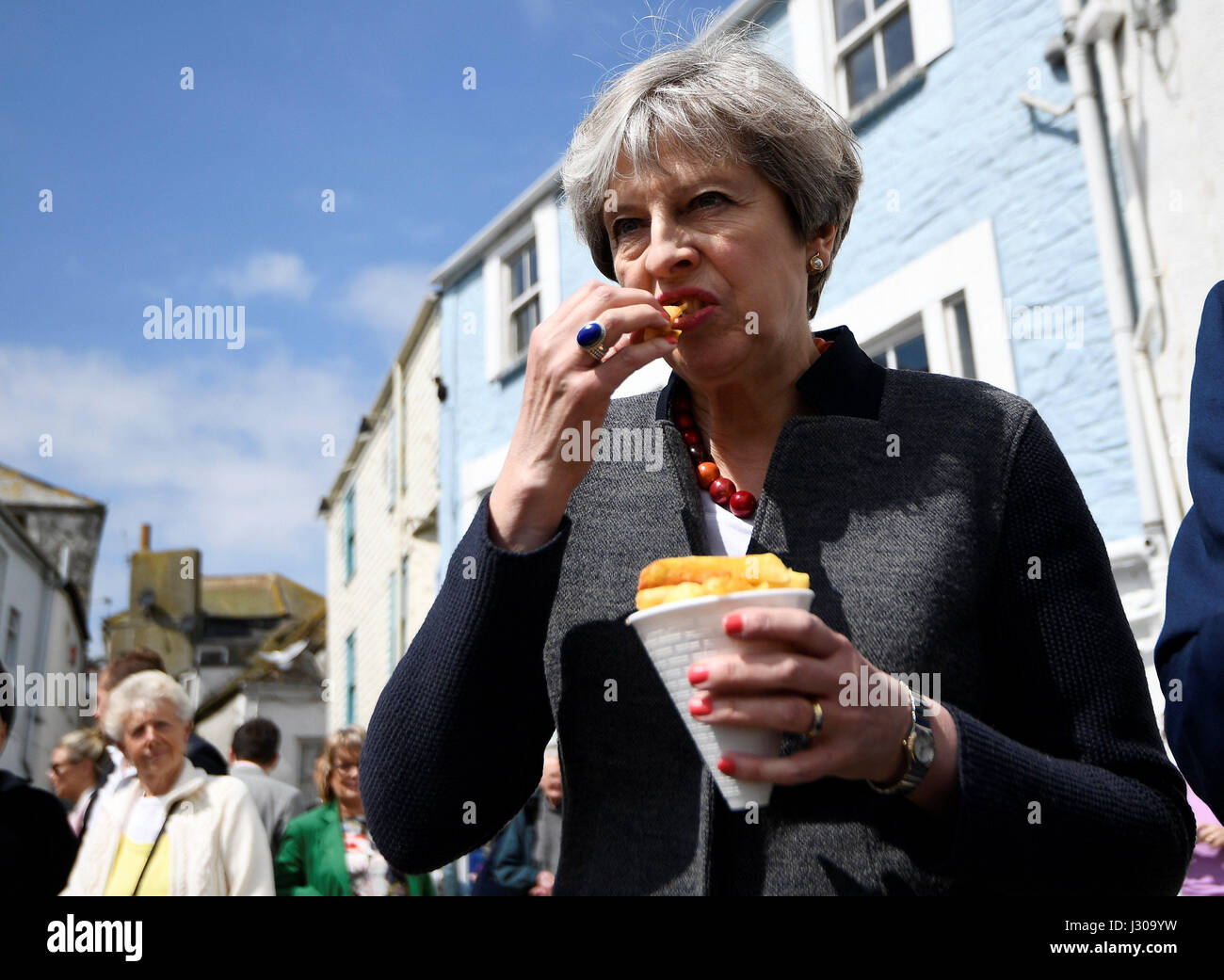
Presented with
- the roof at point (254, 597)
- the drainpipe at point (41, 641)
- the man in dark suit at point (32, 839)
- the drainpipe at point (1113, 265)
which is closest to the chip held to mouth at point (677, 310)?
the man in dark suit at point (32, 839)

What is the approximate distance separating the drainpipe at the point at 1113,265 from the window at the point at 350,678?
14847 millimetres

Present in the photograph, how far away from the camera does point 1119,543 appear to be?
631 centimetres

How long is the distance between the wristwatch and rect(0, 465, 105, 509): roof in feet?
97.3

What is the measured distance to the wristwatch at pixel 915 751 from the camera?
124 cm

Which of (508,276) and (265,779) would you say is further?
(508,276)

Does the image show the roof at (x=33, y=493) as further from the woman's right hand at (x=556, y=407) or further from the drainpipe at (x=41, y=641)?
the woman's right hand at (x=556, y=407)

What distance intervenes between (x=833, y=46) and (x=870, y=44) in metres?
0.33

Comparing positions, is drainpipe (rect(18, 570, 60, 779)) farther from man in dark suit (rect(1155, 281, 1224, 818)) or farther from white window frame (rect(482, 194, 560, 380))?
man in dark suit (rect(1155, 281, 1224, 818))

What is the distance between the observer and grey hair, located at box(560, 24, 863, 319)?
1.68 meters

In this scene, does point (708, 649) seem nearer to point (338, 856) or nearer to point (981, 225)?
point (338, 856)

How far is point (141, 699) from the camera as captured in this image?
4.83 metres

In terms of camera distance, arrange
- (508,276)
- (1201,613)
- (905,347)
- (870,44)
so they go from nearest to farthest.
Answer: (1201,613) < (905,347) < (870,44) < (508,276)

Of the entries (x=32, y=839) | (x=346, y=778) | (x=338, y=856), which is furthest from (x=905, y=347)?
(x=32, y=839)
